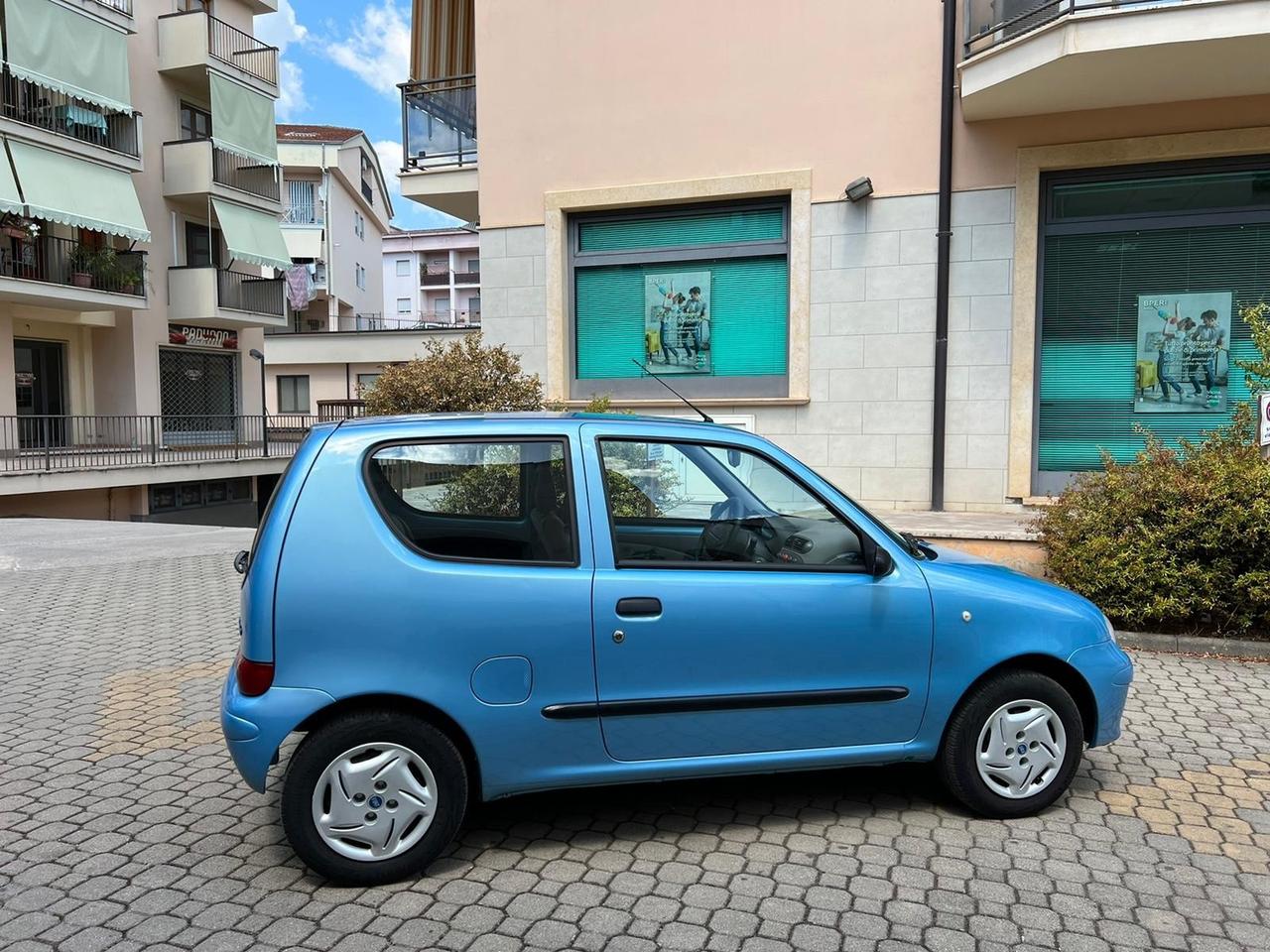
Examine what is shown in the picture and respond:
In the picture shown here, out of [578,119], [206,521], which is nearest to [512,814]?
[578,119]

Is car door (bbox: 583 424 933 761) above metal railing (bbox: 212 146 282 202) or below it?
below

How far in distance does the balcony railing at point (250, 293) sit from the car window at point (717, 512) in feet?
86.1

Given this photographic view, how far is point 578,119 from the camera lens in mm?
11445

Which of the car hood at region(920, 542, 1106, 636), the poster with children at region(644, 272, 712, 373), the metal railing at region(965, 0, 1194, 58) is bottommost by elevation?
the car hood at region(920, 542, 1106, 636)

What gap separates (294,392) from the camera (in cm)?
4400

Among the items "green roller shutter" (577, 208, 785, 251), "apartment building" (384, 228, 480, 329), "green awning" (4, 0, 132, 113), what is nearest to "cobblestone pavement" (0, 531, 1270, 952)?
"green roller shutter" (577, 208, 785, 251)

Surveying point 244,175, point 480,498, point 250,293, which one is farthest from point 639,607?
point 244,175

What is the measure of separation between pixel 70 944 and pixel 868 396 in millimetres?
9011

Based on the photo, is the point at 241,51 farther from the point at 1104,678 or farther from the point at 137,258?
the point at 1104,678

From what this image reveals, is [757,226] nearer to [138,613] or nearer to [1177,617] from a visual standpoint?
[1177,617]

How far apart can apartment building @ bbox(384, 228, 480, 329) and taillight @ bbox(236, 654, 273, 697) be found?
75.4 meters

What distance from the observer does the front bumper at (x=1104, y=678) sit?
382 cm

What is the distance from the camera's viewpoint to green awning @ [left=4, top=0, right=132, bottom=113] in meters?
20.8

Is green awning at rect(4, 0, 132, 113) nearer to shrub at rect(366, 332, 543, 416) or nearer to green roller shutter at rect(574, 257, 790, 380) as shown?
green roller shutter at rect(574, 257, 790, 380)
